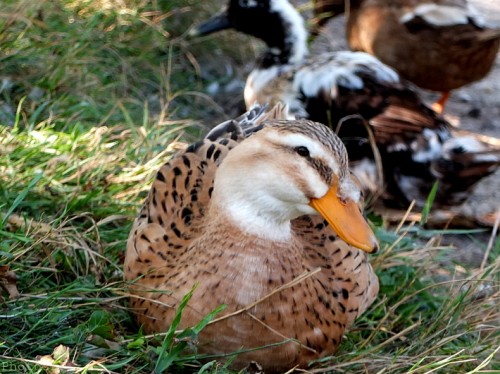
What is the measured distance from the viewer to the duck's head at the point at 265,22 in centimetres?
559

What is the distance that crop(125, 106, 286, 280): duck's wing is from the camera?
3039mm

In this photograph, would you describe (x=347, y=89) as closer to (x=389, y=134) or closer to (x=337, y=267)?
(x=389, y=134)

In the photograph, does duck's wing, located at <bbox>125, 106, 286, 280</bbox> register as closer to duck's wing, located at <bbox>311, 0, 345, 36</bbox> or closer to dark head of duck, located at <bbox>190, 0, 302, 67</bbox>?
dark head of duck, located at <bbox>190, 0, 302, 67</bbox>

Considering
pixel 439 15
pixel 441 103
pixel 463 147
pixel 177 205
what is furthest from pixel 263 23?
pixel 177 205

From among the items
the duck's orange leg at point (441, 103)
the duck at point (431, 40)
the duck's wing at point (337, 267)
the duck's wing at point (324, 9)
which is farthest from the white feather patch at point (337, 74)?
the duck's wing at point (337, 267)

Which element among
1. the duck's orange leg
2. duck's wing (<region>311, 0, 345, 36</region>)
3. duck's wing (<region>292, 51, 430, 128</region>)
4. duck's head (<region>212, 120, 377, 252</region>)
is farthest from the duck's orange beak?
duck's wing (<region>311, 0, 345, 36</region>)

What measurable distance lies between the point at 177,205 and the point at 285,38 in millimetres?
2633

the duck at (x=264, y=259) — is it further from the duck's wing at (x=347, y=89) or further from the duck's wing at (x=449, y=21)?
the duck's wing at (x=449, y=21)

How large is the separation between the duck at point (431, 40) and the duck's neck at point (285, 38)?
0.75 meters

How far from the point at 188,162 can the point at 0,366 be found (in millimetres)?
1055

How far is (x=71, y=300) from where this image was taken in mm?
2930

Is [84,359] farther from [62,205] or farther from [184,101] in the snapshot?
[184,101]

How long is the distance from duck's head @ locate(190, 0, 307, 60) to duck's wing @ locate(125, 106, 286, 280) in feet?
7.20

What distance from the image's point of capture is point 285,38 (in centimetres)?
559
